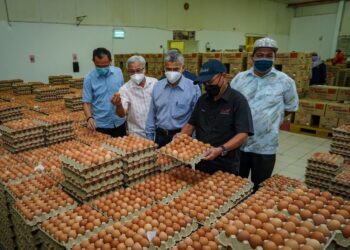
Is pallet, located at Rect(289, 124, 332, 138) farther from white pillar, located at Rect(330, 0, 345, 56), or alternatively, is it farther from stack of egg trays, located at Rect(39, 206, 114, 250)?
white pillar, located at Rect(330, 0, 345, 56)

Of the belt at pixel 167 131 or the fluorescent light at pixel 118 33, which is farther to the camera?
the fluorescent light at pixel 118 33

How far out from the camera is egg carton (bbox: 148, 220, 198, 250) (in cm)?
183

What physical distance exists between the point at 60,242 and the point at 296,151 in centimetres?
677

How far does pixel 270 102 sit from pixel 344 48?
58.7ft

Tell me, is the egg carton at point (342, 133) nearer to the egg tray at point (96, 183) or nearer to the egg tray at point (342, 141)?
the egg tray at point (342, 141)

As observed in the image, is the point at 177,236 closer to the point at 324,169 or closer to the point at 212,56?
the point at 324,169

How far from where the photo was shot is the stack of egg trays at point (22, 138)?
→ 363 cm

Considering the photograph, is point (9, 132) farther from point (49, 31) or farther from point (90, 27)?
point (90, 27)

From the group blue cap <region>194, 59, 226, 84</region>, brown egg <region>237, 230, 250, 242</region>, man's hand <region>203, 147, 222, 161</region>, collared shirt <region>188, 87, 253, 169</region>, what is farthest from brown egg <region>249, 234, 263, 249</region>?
blue cap <region>194, 59, 226, 84</region>

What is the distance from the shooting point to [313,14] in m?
19.6

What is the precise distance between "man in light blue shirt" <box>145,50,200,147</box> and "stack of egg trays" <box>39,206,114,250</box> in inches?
67.9

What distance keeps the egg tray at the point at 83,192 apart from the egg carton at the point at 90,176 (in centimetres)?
10

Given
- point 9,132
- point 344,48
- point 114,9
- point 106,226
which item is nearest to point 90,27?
point 114,9

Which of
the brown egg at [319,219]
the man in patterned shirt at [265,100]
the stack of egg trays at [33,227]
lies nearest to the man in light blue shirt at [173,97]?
the man in patterned shirt at [265,100]
